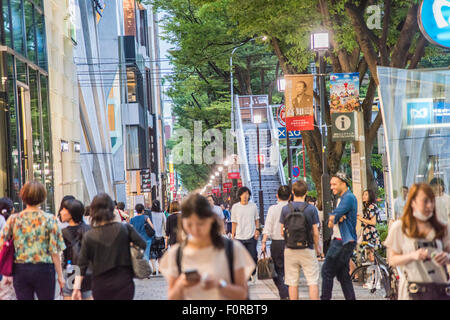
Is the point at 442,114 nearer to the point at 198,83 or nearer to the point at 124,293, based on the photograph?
the point at 124,293

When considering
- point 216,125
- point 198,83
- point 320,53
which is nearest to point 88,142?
point 198,83

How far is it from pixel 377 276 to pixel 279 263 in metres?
1.85

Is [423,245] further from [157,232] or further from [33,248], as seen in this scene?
[157,232]

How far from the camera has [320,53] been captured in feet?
55.9

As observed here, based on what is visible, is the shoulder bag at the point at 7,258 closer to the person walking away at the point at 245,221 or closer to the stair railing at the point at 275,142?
the person walking away at the point at 245,221

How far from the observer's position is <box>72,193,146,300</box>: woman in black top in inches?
240

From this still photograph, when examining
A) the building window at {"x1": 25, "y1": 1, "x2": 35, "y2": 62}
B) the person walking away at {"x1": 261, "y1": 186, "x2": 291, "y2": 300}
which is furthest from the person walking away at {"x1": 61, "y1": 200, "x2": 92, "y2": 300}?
the building window at {"x1": 25, "y1": 1, "x2": 35, "y2": 62}

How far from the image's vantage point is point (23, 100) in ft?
57.2

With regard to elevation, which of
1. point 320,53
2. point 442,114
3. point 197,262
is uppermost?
point 320,53

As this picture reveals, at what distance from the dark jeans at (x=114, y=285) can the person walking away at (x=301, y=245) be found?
300 cm

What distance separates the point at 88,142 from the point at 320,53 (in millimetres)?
18301

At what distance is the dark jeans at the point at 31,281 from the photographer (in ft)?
22.2

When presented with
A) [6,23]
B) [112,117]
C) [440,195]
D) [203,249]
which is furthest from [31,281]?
[112,117]
